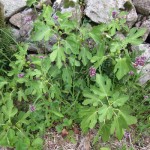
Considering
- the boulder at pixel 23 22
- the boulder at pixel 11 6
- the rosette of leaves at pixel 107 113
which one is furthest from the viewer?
the boulder at pixel 11 6

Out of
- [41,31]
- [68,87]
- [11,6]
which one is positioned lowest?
[68,87]

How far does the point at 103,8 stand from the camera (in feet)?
12.2

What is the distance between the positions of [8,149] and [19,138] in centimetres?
44

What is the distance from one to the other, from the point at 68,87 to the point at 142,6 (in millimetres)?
1646

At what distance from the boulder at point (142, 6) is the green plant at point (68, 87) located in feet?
3.25

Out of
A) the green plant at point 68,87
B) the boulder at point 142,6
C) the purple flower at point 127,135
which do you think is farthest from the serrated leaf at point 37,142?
the boulder at point 142,6

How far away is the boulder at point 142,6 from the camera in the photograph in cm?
388

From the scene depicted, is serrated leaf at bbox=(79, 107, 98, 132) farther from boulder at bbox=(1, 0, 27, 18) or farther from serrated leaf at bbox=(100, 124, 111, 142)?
boulder at bbox=(1, 0, 27, 18)

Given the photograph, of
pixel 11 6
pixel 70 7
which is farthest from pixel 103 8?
pixel 11 6

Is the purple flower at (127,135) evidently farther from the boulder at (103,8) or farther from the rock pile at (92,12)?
the boulder at (103,8)

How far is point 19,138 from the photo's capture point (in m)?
2.63

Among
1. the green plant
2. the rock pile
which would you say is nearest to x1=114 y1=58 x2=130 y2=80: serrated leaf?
the green plant

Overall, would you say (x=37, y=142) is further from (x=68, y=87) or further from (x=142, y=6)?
(x=142, y=6)

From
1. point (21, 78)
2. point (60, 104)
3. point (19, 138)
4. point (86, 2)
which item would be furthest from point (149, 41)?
point (19, 138)
